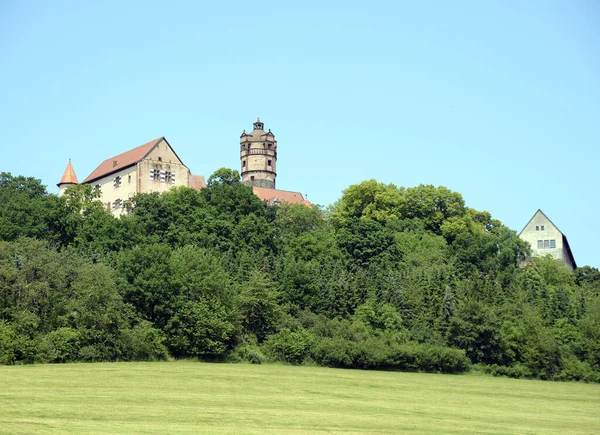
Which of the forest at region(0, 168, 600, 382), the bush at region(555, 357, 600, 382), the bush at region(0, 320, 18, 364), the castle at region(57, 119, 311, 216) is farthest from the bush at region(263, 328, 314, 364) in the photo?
the castle at region(57, 119, 311, 216)

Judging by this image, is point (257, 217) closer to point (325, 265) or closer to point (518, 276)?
point (325, 265)

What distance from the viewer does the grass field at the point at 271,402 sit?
1512 inches

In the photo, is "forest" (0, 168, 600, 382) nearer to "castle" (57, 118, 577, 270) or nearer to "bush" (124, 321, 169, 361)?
"bush" (124, 321, 169, 361)

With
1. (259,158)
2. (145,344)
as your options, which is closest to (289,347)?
(145,344)

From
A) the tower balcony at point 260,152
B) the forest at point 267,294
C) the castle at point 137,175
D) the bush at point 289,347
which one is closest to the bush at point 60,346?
the forest at point 267,294

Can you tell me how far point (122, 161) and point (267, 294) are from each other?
159 feet

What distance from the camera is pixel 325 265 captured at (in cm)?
9062

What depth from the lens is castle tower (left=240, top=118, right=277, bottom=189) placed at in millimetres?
169500

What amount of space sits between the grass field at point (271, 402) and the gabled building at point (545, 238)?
163ft

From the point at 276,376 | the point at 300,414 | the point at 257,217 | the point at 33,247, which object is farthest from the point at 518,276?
the point at 300,414

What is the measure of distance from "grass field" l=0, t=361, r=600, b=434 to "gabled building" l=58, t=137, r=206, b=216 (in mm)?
50456

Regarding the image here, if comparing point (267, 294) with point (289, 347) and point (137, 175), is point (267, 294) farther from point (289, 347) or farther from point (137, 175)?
point (137, 175)

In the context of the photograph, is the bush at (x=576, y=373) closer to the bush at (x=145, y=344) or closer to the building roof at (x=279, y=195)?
the bush at (x=145, y=344)

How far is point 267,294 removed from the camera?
251 ft
